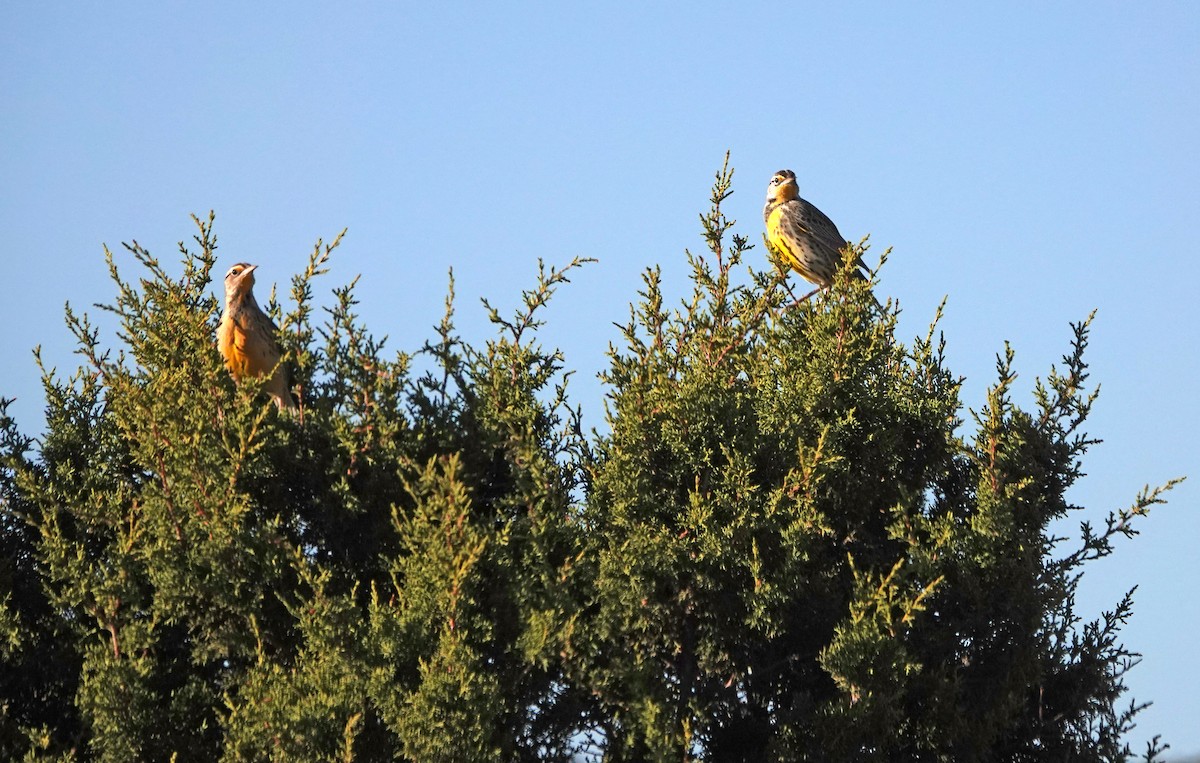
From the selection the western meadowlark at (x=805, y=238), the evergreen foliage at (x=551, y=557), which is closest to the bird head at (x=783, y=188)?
the western meadowlark at (x=805, y=238)

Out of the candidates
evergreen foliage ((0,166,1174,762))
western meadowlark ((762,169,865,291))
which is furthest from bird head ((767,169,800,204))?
evergreen foliage ((0,166,1174,762))

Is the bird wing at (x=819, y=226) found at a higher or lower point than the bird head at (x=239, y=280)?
higher

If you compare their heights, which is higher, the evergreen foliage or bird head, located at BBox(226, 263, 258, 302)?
bird head, located at BBox(226, 263, 258, 302)

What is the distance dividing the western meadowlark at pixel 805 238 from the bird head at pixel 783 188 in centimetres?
28

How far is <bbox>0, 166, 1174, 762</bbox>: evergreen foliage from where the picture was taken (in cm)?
707

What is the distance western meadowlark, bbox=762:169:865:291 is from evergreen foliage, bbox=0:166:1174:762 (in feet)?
10.7

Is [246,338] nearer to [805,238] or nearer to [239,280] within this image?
[239,280]

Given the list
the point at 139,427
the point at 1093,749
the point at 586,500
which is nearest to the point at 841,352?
the point at 586,500

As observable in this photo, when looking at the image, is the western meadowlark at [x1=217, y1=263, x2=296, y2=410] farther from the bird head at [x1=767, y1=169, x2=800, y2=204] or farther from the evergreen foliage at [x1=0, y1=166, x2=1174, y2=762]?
the bird head at [x1=767, y1=169, x2=800, y2=204]

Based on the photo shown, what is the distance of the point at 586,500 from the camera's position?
26.8 feet

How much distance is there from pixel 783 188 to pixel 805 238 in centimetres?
139

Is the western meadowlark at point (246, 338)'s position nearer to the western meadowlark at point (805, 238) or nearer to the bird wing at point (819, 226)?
the western meadowlark at point (805, 238)

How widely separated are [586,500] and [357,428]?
1.33m

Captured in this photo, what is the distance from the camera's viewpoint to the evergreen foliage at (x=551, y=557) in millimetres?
7070
